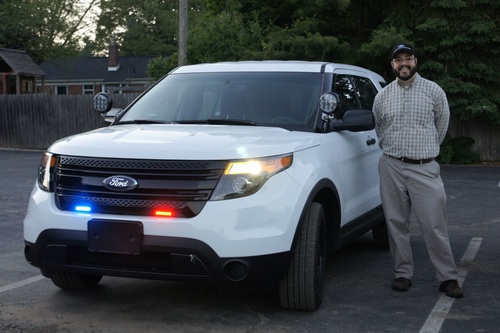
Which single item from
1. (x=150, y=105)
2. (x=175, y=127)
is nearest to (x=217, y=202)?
(x=175, y=127)

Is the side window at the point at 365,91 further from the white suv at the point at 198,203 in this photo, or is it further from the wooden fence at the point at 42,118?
the wooden fence at the point at 42,118

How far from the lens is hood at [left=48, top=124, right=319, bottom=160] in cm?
494

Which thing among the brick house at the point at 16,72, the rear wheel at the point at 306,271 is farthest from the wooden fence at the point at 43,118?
the rear wheel at the point at 306,271

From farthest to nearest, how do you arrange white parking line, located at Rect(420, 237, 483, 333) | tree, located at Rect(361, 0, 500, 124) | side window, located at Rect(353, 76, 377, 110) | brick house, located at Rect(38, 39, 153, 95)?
1. brick house, located at Rect(38, 39, 153, 95)
2. tree, located at Rect(361, 0, 500, 124)
3. side window, located at Rect(353, 76, 377, 110)
4. white parking line, located at Rect(420, 237, 483, 333)

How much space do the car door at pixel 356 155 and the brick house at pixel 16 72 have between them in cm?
3330

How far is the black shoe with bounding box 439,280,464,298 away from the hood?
4.98 ft

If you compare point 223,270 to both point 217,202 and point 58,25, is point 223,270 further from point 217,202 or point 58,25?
point 58,25

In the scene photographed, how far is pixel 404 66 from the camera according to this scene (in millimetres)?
6070

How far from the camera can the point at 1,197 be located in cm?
1252

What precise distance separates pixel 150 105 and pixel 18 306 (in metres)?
1.92

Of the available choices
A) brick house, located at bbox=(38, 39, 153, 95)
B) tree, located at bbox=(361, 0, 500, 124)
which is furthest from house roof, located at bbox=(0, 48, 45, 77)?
tree, located at bbox=(361, 0, 500, 124)

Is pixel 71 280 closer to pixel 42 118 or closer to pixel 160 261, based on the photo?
pixel 160 261

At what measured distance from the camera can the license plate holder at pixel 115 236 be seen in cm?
483

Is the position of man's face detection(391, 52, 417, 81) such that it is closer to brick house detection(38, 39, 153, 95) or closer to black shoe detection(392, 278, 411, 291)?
black shoe detection(392, 278, 411, 291)
